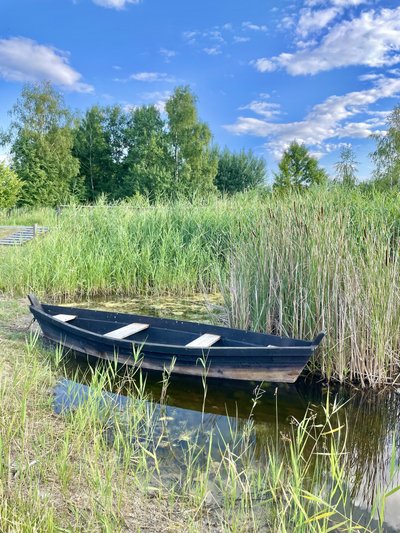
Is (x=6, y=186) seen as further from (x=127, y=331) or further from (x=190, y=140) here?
(x=127, y=331)

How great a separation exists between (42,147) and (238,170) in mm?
14174

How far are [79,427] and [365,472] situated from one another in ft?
5.82

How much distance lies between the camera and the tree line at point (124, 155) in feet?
91.2

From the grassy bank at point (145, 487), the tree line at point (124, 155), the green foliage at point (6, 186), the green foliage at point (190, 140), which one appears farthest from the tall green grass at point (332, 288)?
the green foliage at point (190, 140)

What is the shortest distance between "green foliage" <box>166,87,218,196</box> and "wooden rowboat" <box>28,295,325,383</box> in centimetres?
2448

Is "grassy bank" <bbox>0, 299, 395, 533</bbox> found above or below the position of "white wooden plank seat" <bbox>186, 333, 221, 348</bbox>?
below

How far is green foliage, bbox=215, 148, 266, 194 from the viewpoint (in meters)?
31.8

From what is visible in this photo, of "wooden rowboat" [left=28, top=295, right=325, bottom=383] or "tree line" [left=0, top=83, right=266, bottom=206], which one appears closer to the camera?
"wooden rowboat" [left=28, top=295, right=325, bottom=383]

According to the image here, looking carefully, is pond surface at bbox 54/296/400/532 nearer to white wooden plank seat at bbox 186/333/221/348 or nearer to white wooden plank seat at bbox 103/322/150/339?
white wooden plank seat at bbox 186/333/221/348

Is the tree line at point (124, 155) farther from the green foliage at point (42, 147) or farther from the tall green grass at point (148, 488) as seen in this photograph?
the tall green grass at point (148, 488)

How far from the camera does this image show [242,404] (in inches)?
140

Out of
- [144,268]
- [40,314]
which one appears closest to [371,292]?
[40,314]

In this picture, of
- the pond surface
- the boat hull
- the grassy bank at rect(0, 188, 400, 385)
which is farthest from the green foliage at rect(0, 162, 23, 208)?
the pond surface

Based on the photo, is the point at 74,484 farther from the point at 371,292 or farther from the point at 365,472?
the point at 371,292
